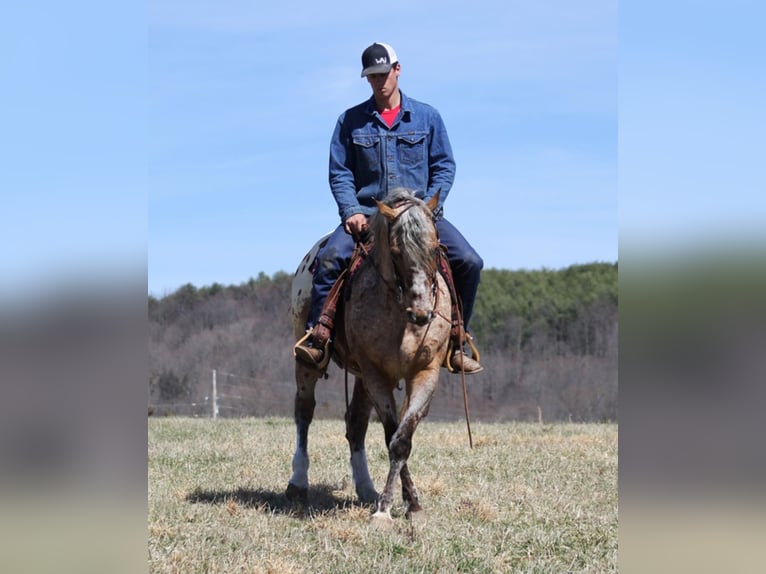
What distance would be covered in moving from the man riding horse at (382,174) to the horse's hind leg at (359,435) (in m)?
0.72

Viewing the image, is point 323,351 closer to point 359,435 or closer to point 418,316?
point 359,435

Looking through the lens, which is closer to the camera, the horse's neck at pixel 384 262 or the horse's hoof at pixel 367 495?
the horse's neck at pixel 384 262

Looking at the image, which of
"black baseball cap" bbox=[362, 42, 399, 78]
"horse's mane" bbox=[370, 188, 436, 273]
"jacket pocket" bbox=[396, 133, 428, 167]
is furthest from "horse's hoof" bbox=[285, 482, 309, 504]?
"black baseball cap" bbox=[362, 42, 399, 78]

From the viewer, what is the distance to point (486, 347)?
45.2m

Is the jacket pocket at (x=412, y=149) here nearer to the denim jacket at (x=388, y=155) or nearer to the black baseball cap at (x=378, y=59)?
the denim jacket at (x=388, y=155)

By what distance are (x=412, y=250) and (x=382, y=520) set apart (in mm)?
1917

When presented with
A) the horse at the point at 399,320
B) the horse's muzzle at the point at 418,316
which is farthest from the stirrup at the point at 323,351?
the horse's muzzle at the point at 418,316

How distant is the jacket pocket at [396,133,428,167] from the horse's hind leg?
6.45 ft

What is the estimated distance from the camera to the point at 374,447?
11664 mm

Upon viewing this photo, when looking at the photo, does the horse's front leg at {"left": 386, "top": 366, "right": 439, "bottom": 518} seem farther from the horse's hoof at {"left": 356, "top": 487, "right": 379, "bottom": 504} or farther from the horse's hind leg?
the horse's hind leg

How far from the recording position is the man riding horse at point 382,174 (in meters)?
7.29

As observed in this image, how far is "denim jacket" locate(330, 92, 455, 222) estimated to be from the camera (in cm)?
741
